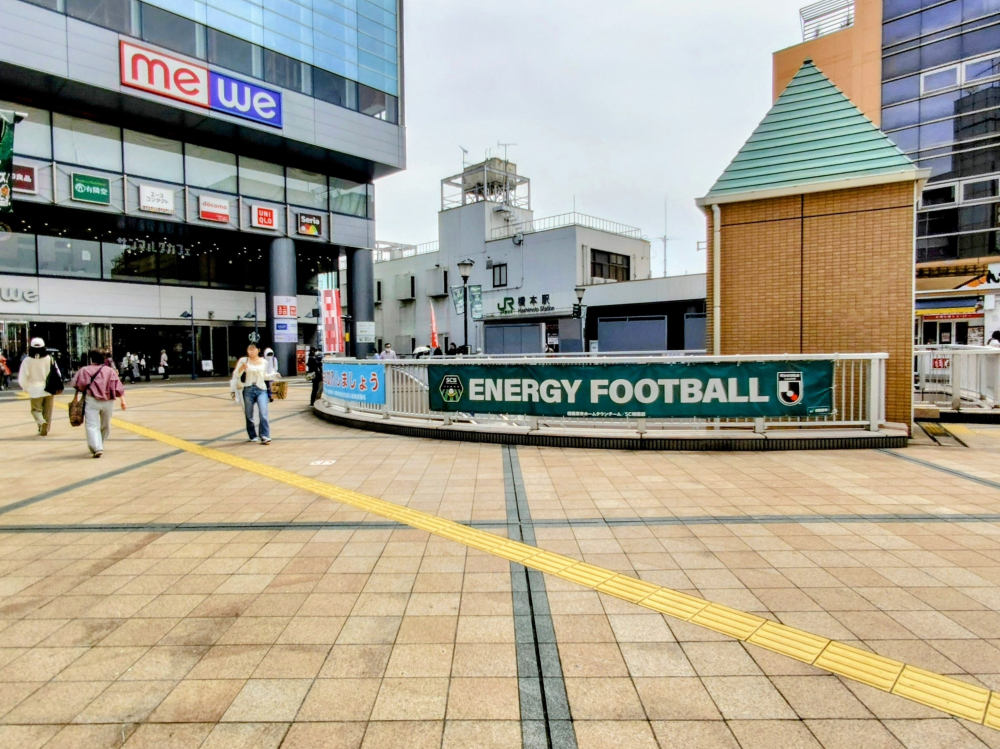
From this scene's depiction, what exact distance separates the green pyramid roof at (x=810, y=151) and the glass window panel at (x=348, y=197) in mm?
26867

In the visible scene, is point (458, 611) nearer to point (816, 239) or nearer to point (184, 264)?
point (816, 239)

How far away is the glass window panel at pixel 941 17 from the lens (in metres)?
30.9

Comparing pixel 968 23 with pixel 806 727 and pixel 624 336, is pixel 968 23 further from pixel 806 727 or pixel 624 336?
pixel 806 727

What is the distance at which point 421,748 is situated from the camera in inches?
93.2

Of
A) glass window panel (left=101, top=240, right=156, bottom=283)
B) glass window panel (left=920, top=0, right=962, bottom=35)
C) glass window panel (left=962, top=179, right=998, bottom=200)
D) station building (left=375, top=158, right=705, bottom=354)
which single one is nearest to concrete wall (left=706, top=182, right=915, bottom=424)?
station building (left=375, top=158, right=705, bottom=354)

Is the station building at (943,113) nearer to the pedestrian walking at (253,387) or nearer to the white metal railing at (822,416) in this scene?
the white metal railing at (822,416)

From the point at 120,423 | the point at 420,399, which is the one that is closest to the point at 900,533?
the point at 420,399

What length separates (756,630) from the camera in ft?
10.8

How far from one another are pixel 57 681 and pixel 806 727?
3.57 metres

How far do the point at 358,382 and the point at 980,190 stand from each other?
35032 millimetres

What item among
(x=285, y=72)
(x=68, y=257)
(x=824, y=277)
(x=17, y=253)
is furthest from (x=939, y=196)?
(x=17, y=253)

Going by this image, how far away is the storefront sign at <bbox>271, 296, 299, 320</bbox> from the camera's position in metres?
30.3

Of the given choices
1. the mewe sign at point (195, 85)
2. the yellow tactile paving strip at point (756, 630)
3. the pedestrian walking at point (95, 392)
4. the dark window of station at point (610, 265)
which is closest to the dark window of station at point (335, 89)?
the mewe sign at point (195, 85)

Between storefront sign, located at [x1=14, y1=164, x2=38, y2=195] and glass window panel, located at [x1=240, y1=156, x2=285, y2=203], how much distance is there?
845 centimetres
